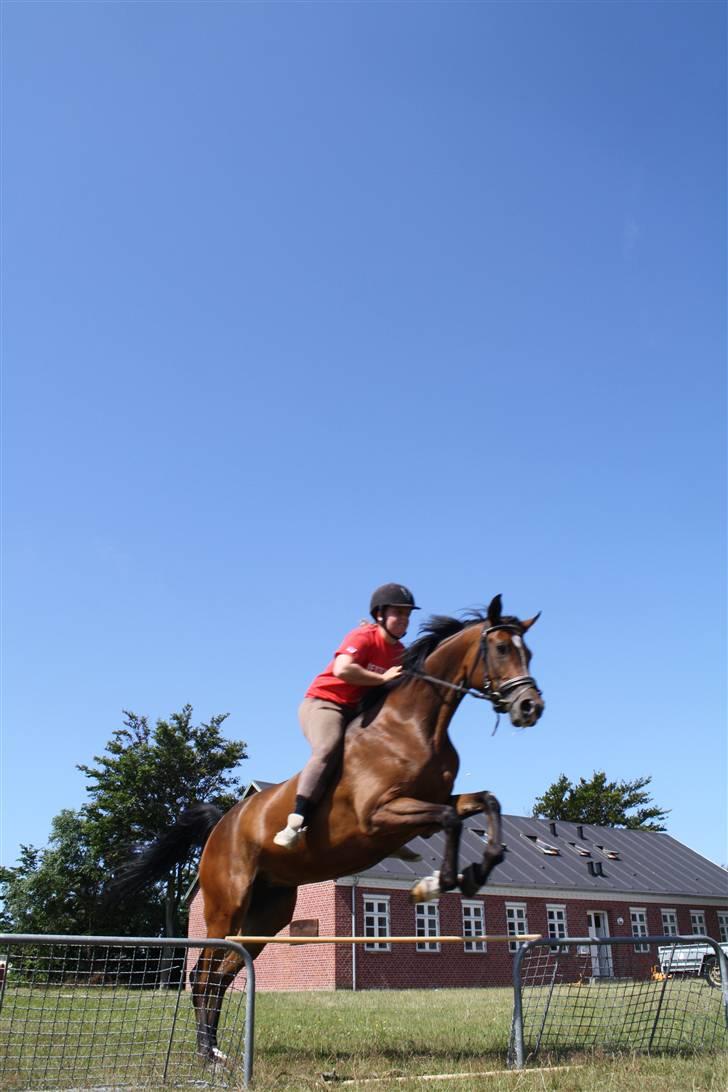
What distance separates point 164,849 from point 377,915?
25335mm

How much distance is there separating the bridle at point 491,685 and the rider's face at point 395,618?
379mm

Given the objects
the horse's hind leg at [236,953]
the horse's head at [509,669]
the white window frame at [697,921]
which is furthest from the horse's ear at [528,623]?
the white window frame at [697,921]

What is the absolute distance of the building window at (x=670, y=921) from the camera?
4100cm

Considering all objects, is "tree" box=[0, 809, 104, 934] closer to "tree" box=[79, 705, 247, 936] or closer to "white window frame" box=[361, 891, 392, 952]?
"tree" box=[79, 705, 247, 936]

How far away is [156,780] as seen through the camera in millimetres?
40938

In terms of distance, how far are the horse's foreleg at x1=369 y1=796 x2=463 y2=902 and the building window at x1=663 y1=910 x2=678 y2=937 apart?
40.1 m

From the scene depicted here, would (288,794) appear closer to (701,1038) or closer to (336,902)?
(701,1038)

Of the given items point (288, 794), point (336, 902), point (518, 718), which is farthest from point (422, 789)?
point (336, 902)

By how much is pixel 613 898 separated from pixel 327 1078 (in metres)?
37.3

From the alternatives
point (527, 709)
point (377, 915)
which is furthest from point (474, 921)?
point (527, 709)

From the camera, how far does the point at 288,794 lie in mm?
7371

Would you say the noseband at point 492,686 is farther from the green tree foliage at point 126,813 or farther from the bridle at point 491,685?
the green tree foliage at point 126,813

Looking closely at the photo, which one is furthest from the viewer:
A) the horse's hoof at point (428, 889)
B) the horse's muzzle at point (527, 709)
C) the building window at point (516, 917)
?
the building window at point (516, 917)

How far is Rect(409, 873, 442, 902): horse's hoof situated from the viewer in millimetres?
5906
